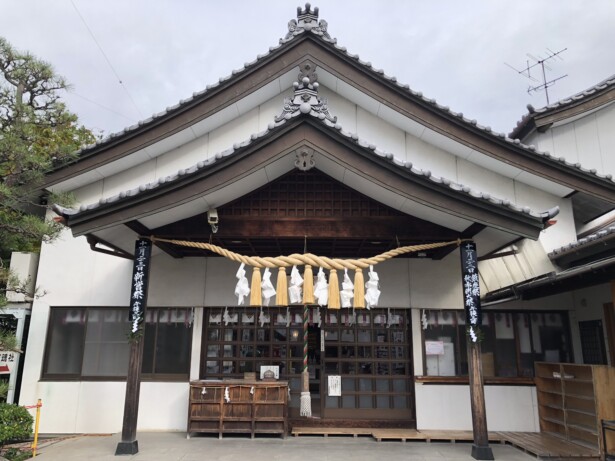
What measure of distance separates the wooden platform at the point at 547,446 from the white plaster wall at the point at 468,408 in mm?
316

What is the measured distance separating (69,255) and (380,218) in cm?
715

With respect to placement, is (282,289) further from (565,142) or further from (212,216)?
(565,142)

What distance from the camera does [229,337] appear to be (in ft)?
33.8

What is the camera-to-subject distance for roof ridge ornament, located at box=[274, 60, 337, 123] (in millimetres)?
7250

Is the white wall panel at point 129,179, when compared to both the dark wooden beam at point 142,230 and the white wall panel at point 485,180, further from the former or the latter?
the white wall panel at point 485,180

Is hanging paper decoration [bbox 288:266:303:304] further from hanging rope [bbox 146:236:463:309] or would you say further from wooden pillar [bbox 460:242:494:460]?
wooden pillar [bbox 460:242:494:460]

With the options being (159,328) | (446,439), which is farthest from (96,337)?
(446,439)

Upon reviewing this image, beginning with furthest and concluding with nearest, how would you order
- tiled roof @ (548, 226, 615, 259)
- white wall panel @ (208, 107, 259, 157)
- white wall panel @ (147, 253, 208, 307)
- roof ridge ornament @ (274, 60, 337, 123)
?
white wall panel @ (208, 107, 259, 157)
white wall panel @ (147, 253, 208, 307)
tiled roof @ (548, 226, 615, 259)
roof ridge ornament @ (274, 60, 337, 123)

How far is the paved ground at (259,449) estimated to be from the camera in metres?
7.54

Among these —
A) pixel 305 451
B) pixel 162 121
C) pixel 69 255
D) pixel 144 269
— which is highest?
pixel 162 121

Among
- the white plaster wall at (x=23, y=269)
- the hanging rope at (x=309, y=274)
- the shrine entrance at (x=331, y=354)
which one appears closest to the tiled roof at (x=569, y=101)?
the shrine entrance at (x=331, y=354)

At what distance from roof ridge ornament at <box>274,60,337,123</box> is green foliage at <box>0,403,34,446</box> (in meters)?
6.87

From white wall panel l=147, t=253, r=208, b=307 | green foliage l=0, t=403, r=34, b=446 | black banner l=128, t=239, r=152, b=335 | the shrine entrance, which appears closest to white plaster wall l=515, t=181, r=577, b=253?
the shrine entrance

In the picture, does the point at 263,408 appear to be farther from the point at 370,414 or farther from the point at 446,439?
the point at 446,439
